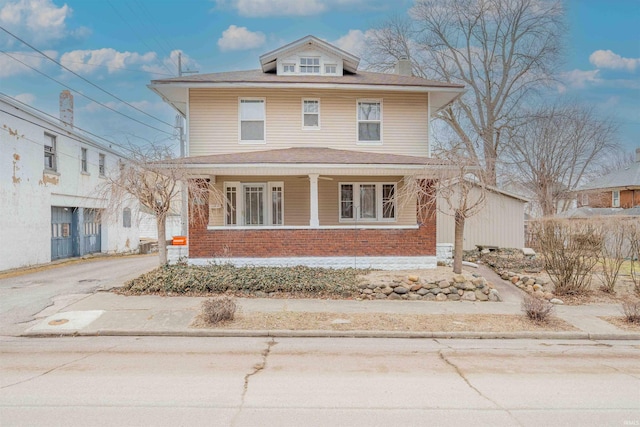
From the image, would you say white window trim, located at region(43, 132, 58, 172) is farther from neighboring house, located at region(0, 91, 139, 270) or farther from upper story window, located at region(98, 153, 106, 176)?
upper story window, located at region(98, 153, 106, 176)

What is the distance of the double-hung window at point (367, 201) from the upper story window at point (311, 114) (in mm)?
2674

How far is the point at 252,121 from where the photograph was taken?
54.3ft

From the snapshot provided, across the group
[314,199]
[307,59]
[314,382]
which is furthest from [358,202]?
[314,382]

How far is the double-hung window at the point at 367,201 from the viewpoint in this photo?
54.3 feet

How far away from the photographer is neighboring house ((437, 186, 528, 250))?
18609 mm

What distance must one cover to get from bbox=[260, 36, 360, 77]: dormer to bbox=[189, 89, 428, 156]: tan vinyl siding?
1.56 m

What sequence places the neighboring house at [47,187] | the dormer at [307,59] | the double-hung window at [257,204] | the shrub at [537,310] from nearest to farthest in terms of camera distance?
the shrub at [537,310] < the neighboring house at [47,187] < the double-hung window at [257,204] < the dormer at [307,59]

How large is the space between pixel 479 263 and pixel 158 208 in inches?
455

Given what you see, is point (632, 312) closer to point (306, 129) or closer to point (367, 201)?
point (367, 201)

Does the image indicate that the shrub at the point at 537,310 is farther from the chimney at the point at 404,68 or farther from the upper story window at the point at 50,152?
the upper story window at the point at 50,152

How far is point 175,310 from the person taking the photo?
387 inches

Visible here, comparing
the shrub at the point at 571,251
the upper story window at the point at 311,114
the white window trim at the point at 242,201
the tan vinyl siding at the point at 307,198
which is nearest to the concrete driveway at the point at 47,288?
the white window trim at the point at 242,201

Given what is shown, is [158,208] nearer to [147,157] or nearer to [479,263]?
[147,157]

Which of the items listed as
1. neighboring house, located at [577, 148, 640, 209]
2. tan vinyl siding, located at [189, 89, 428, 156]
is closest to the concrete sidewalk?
tan vinyl siding, located at [189, 89, 428, 156]
